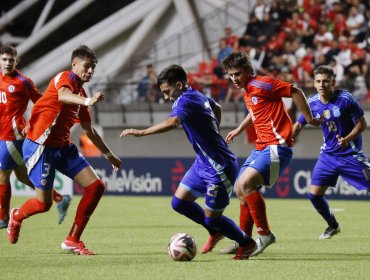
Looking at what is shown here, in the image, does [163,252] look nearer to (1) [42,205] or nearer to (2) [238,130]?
(1) [42,205]

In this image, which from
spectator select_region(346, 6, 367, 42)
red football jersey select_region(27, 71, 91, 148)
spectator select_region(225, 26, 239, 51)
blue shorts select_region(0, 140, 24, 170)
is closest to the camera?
red football jersey select_region(27, 71, 91, 148)

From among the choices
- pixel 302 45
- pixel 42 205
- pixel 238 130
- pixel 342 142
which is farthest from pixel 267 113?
pixel 302 45

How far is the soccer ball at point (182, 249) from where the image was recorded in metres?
8.41

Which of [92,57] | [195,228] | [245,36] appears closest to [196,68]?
[245,36]

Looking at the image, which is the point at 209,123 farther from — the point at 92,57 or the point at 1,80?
the point at 1,80

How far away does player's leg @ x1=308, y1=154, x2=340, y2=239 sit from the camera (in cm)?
1079

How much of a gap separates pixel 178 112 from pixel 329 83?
3.03 m

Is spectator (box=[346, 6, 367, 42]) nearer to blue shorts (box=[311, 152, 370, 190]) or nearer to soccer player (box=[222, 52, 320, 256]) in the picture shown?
blue shorts (box=[311, 152, 370, 190])

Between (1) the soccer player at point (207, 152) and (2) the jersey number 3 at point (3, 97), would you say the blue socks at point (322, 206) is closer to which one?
(1) the soccer player at point (207, 152)

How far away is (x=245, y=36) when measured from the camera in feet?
73.6

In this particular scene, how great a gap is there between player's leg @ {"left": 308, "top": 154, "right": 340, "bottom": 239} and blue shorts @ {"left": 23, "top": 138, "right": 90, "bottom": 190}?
306cm

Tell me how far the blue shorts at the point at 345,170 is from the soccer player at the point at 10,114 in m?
3.14

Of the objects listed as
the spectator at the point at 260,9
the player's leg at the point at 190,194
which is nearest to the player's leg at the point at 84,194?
the player's leg at the point at 190,194

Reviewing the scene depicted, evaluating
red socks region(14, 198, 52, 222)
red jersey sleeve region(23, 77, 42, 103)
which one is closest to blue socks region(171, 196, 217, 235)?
red socks region(14, 198, 52, 222)
